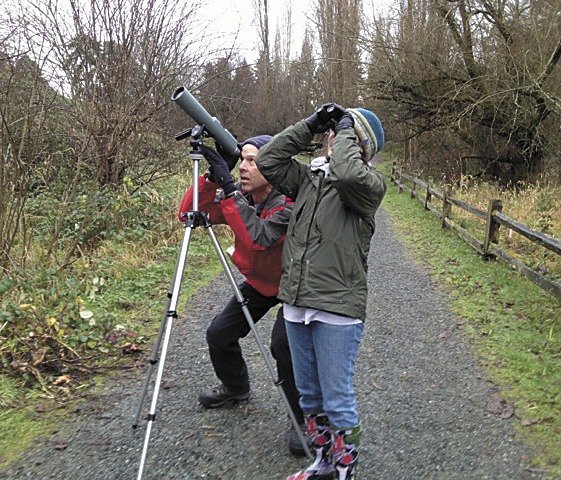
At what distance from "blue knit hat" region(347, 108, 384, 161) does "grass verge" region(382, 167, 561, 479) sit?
6.72 feet

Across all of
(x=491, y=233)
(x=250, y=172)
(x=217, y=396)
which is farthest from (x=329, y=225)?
(x=491, y=233)

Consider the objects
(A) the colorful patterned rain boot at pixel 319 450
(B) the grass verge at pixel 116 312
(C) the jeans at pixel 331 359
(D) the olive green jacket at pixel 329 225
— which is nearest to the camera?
(D) the olive green jacket at pixel 329 225

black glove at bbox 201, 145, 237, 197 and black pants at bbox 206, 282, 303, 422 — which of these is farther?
black pants at bbox 206, 282, 303, 422

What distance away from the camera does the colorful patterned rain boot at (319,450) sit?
102 inches

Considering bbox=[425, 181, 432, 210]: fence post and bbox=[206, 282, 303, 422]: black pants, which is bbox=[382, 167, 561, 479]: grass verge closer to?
bbox=[206, 282, 303, 422]: black pants

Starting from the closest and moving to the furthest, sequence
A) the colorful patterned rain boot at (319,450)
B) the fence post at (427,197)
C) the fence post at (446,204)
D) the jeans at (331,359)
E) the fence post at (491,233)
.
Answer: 1. the jeans at (331,359)
2. the colorful patterned rain boot at (319,450)
3. the fence post at (491,233)
4. the fence post at (446,204)
5. the fence post at (427,197)

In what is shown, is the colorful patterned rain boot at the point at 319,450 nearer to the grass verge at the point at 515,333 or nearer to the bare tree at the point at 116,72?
the grass verge at the point at 515,333

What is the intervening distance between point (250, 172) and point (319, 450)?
1.56 m

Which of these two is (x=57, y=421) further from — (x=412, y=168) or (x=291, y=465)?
(x=412, y=168)

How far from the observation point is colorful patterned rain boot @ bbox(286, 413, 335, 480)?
260 cm

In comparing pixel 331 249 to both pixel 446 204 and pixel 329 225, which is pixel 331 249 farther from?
pixel 446 204

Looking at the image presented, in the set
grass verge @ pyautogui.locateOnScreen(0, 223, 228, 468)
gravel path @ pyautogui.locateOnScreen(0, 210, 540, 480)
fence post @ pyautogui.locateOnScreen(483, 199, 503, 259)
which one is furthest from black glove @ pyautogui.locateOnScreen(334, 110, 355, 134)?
fence post @ pyautogui.locateOnScreen(483, 199, 503, 259)

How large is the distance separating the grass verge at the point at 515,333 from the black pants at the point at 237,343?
152cm

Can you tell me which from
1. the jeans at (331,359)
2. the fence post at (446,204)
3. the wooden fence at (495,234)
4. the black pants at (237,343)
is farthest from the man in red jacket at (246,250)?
the fence post at (446,204)
